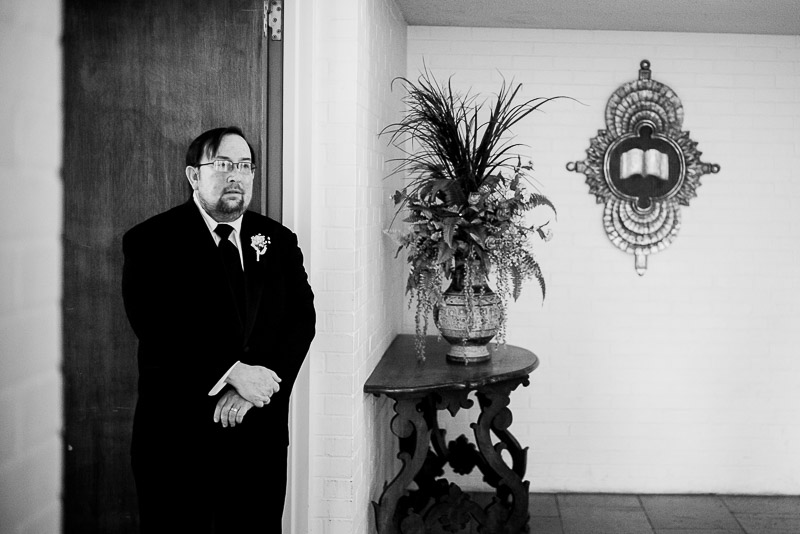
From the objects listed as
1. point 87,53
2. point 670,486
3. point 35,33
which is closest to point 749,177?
point 670,486

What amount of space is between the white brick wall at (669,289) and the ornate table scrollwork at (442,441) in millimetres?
779

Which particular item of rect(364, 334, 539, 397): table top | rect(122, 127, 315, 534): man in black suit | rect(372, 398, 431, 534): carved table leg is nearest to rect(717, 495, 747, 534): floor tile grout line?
rect(364, 334, 539, 397): table top

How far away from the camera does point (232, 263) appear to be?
8.31 ft

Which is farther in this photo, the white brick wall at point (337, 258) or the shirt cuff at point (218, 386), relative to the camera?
the white brick wall at point (337, 258)

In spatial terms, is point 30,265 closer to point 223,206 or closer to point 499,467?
point 223,206

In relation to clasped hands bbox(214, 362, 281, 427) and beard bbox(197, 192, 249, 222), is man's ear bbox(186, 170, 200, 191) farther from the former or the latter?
clasped hands bbox(214, 362, 281, 427)

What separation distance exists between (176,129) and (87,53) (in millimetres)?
405

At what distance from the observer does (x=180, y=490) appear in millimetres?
2406

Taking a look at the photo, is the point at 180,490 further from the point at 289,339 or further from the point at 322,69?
the point at 322,69

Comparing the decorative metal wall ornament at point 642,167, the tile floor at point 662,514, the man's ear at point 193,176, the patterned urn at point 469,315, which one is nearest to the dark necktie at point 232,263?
the man's ear at point 193,176

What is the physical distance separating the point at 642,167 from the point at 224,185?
290 cm

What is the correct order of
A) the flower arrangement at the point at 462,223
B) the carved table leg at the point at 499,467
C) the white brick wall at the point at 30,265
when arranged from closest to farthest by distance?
the white brick wall at the point at 30,265
the flower arrangement at the point at 462,223
the carved table leg at the point at 499,467

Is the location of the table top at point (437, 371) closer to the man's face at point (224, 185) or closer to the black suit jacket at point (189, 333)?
the black suit jacket at point (189, 333)

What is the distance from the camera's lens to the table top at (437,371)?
3.25m
